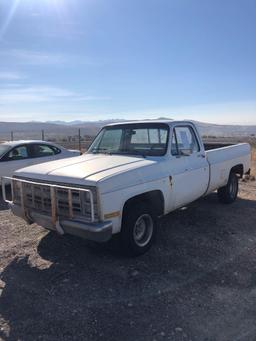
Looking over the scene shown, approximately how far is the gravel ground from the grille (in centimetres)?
78

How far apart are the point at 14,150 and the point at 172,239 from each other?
225 inches

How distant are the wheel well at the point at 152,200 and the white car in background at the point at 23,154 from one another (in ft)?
17.3

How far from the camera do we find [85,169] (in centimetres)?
480

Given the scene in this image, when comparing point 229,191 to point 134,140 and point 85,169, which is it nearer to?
point 134,140

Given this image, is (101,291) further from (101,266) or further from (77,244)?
(77,244)

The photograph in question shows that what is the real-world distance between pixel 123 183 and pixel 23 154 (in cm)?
595

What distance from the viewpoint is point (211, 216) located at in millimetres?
6926

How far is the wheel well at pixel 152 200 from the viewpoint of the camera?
4.80 metres

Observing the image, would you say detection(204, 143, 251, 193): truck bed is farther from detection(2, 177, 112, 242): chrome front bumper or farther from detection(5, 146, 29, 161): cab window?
detection(5, 146, 29, 161): cab window

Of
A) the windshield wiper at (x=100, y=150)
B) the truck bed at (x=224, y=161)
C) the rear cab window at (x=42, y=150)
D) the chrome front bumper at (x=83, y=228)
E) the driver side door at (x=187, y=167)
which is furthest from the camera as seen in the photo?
the rear cab window at (x=42, y=150)

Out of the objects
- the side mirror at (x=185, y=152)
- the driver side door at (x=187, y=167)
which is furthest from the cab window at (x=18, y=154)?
the side mirror at (x=185, y=152)

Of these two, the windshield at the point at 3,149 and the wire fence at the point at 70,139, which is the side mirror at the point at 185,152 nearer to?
the windshield at the point at 3,149

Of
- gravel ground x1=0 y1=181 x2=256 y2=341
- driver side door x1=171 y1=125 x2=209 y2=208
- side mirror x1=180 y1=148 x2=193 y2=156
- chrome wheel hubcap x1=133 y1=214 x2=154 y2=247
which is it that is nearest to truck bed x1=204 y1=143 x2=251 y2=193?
driver side door x1=171 y1=125 x2=209 y2=208

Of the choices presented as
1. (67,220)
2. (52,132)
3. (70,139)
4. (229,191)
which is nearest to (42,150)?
(229,191)
